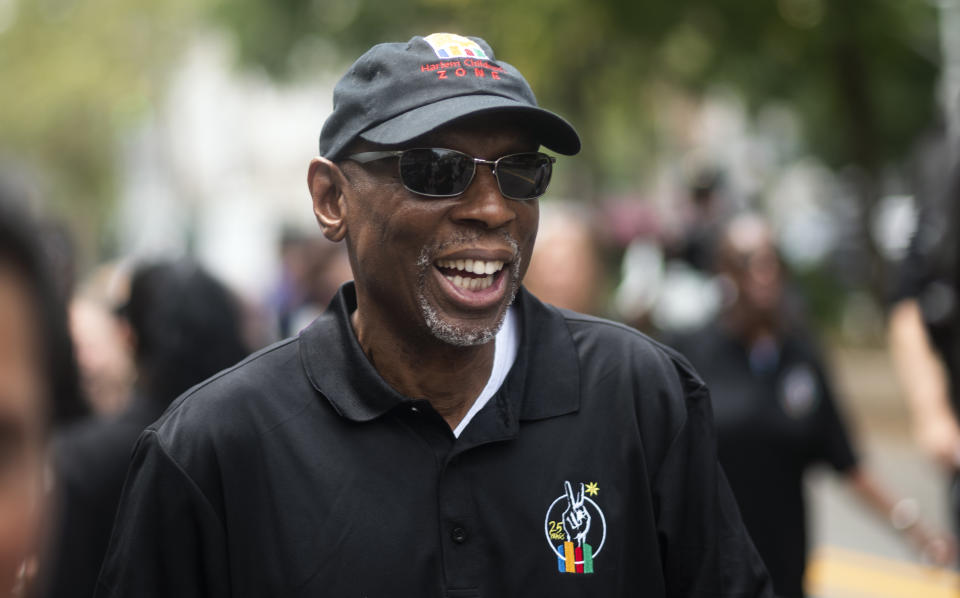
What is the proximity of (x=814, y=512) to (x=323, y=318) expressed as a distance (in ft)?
30.0

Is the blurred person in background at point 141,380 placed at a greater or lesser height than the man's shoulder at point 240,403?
lesser

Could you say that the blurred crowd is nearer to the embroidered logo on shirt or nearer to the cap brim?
the cap brim

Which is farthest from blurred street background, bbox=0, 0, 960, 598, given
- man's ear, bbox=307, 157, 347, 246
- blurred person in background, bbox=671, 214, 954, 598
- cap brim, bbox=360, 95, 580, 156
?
cap brim, bbox=360, 95, 580, 156

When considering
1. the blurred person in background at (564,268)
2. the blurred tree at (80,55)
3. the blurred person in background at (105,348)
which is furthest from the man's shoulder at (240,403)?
the blurred tree at (80,55)

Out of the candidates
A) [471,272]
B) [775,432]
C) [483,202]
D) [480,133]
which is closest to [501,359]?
[471,272]

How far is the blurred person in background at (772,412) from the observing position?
15.8 feet

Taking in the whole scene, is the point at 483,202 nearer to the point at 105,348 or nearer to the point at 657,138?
the point at 105,348

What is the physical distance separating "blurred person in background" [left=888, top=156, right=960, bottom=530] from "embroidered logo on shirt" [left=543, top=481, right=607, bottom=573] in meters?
1.66

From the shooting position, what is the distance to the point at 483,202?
237cm

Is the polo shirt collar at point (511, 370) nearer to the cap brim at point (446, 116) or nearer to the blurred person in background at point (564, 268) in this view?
→ the cap brim at point (446, 116)

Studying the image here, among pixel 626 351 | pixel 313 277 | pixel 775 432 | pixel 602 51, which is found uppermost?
pixel 602 51

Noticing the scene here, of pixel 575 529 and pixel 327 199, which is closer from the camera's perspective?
pixel 575 529

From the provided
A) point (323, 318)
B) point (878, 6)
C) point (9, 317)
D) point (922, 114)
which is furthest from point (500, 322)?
point (922, 114)

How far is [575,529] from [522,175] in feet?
2.12
